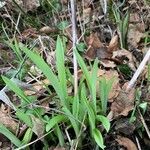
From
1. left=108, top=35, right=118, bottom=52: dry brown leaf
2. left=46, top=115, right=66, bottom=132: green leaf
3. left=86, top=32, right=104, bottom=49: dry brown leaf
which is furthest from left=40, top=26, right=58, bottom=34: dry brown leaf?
left=46, top=115, right=66, bottom=132: green leaf

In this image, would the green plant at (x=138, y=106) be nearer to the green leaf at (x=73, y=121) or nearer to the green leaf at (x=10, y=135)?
the green leaf at (x=73, y=121)

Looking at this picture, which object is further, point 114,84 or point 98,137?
point 114,84

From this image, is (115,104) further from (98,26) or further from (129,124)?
(98,26)

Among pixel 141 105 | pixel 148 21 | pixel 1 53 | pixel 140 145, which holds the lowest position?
pixel 140 145

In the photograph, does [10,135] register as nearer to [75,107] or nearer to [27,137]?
[27,137]

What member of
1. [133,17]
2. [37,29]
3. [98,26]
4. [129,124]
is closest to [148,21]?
[133,17]

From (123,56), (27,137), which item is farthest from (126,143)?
(123,56)
